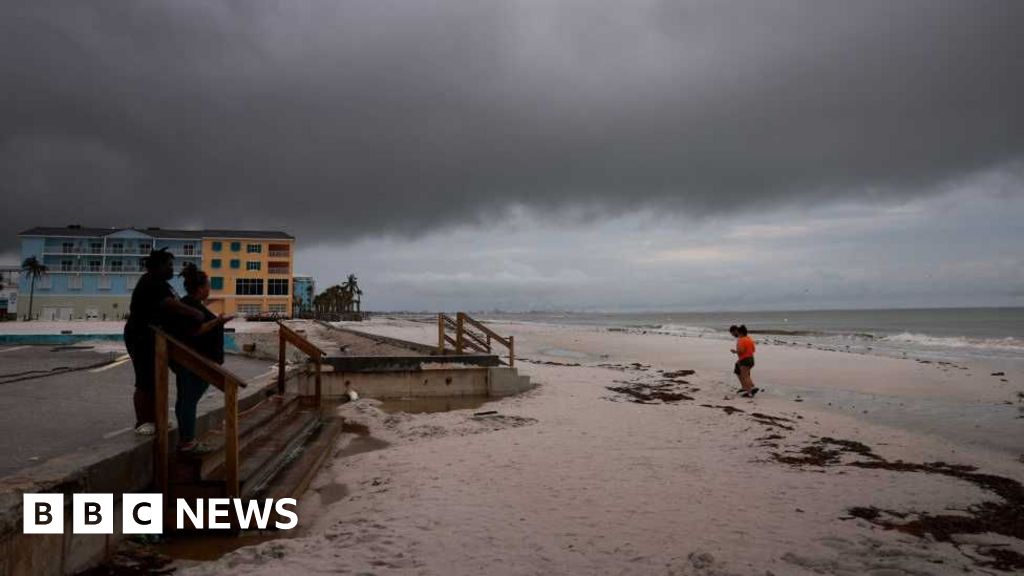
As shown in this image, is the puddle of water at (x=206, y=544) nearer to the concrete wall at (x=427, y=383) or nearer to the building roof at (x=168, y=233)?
the concrete wall at (x=427, y=383)

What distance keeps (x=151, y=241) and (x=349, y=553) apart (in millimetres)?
73088

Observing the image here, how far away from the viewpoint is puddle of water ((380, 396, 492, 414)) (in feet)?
38.1

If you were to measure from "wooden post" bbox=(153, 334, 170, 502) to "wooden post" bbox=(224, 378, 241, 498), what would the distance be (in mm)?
460

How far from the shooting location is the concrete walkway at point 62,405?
15.9 feet

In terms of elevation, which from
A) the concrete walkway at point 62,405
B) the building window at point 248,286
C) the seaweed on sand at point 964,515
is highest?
the building window at point 248,286

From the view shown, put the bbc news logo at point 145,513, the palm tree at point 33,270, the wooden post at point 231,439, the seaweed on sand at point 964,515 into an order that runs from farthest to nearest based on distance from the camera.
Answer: the palm tree at point 33,270
the seaweed on sand at point 964,515
the wooden post at point 231,439
the bbc news logo at point 145,513

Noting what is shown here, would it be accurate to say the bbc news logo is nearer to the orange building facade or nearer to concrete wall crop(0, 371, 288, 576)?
concrete wall crop(0, 371, 288, 576)

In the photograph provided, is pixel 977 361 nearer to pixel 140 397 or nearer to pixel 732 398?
pixel 732 398

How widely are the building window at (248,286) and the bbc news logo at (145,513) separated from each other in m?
65.1

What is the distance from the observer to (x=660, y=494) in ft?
19.3

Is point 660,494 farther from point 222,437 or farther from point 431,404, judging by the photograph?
point 431,404

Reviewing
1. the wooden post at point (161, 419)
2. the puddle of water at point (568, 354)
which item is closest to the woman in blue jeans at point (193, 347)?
the wooden post at point (161, 419)

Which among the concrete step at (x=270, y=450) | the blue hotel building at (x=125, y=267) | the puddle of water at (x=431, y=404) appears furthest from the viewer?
the blue hotel building at (x=125, y=267)

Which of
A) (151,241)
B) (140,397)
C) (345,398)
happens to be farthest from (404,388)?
(151,241)
